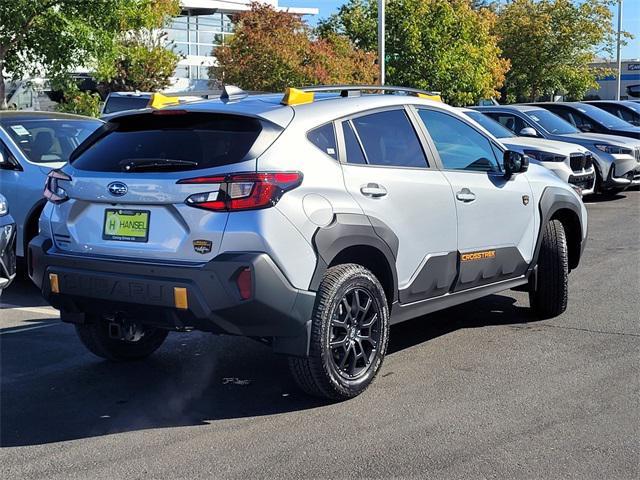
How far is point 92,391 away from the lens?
5.19m

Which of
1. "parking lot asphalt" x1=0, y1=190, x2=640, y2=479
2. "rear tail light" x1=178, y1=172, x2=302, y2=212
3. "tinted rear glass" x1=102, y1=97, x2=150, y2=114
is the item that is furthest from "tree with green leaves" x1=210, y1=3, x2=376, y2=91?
"rear tail light" x1=178, y1=172, x2=302, y2=212

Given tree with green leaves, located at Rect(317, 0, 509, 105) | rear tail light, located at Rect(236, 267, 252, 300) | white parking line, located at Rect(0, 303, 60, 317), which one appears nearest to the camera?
rear tail light, located at Rect(236, 267, 252, 300)

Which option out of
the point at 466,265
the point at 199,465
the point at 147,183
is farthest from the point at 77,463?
the point at 466,265

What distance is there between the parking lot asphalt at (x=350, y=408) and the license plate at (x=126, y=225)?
1022 mm

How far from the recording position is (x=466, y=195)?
5.75 m

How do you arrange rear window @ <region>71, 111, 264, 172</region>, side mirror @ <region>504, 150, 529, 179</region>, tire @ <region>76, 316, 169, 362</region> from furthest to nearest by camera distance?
side mirror @ <region>504, 150, 529, 179</region>
tire @ <region>76, 316, 169, 362</region>
rear window @ <region>71, 111, 264, 172</region>

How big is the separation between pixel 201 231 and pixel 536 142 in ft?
35.7

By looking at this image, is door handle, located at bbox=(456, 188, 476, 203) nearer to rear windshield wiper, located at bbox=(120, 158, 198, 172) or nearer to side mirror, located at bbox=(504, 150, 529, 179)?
side mirror, located at bbox=(504, 150, 529, 179)

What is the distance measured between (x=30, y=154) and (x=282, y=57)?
1587cm

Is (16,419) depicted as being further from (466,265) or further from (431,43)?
(431,43)

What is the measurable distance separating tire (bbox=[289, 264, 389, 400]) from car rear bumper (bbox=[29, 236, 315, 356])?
112 millimetres

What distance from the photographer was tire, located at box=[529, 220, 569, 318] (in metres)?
6.62

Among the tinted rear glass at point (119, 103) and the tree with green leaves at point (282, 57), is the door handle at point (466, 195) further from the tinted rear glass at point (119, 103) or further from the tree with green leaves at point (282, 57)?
the tree with green leaves at point (282, 57)

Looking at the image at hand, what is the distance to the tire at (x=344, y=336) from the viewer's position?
15.1 feet
